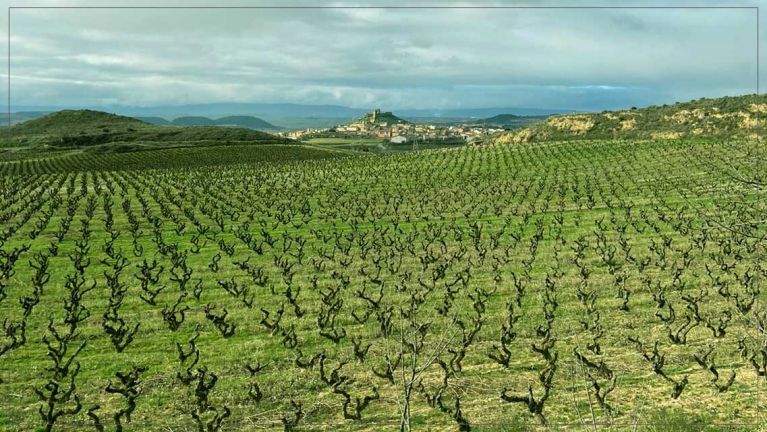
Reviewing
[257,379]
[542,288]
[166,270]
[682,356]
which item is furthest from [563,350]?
[166,270]

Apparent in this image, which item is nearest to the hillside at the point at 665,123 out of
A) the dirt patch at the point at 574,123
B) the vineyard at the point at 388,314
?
the dirt patch at the point at 574,123

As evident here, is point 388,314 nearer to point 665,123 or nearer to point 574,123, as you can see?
point 665,123

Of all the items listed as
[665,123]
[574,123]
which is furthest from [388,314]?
[574,123]

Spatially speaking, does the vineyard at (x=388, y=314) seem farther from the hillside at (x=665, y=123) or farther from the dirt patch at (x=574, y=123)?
the dirt patch at (x=574, y=123)

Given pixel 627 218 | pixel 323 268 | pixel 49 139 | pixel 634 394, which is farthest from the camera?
pixel 49 139

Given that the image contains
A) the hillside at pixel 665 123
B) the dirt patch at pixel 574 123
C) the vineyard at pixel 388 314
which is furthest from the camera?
the dirt patch at pixel 574 123

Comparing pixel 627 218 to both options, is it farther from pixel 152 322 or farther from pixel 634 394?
pixel 152 322
